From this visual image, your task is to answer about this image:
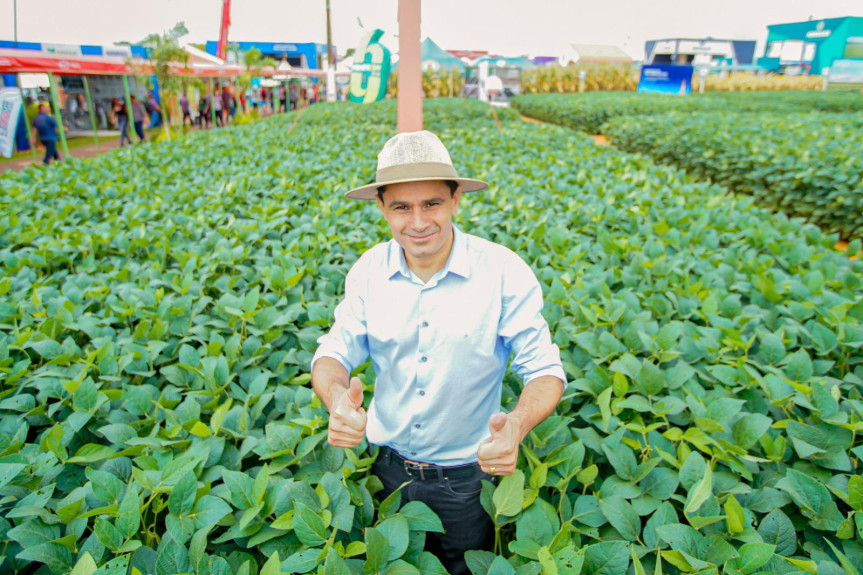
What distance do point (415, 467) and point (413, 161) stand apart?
0.97 metres

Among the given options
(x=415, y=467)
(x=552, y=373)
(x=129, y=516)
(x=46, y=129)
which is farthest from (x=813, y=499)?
(x=46, y=129)

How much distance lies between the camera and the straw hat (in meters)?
1.47

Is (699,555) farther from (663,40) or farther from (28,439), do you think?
(663,40)

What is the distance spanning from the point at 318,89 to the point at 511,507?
41358 mm

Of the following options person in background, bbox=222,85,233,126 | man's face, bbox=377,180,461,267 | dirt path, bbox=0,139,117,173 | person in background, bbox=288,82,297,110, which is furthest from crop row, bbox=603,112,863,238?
person in background, bbox=288,82,297,110

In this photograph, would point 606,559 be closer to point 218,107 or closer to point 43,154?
point 43,154

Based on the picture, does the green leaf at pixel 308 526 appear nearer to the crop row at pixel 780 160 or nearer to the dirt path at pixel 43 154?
the crop row at pixel 780 160

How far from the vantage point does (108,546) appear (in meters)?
1.33

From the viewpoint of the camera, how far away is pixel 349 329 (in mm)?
1644

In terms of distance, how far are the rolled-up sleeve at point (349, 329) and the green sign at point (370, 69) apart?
26.1 ft

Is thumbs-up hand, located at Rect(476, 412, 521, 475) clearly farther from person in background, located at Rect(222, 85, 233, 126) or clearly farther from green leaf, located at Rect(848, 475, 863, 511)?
person in background, located at Rect(222, 85, 233, 126)

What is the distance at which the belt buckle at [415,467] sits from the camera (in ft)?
5.69

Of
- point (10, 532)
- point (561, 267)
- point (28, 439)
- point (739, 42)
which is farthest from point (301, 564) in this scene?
point (739, 42)

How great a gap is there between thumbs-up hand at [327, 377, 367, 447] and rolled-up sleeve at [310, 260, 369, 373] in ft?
0.99
